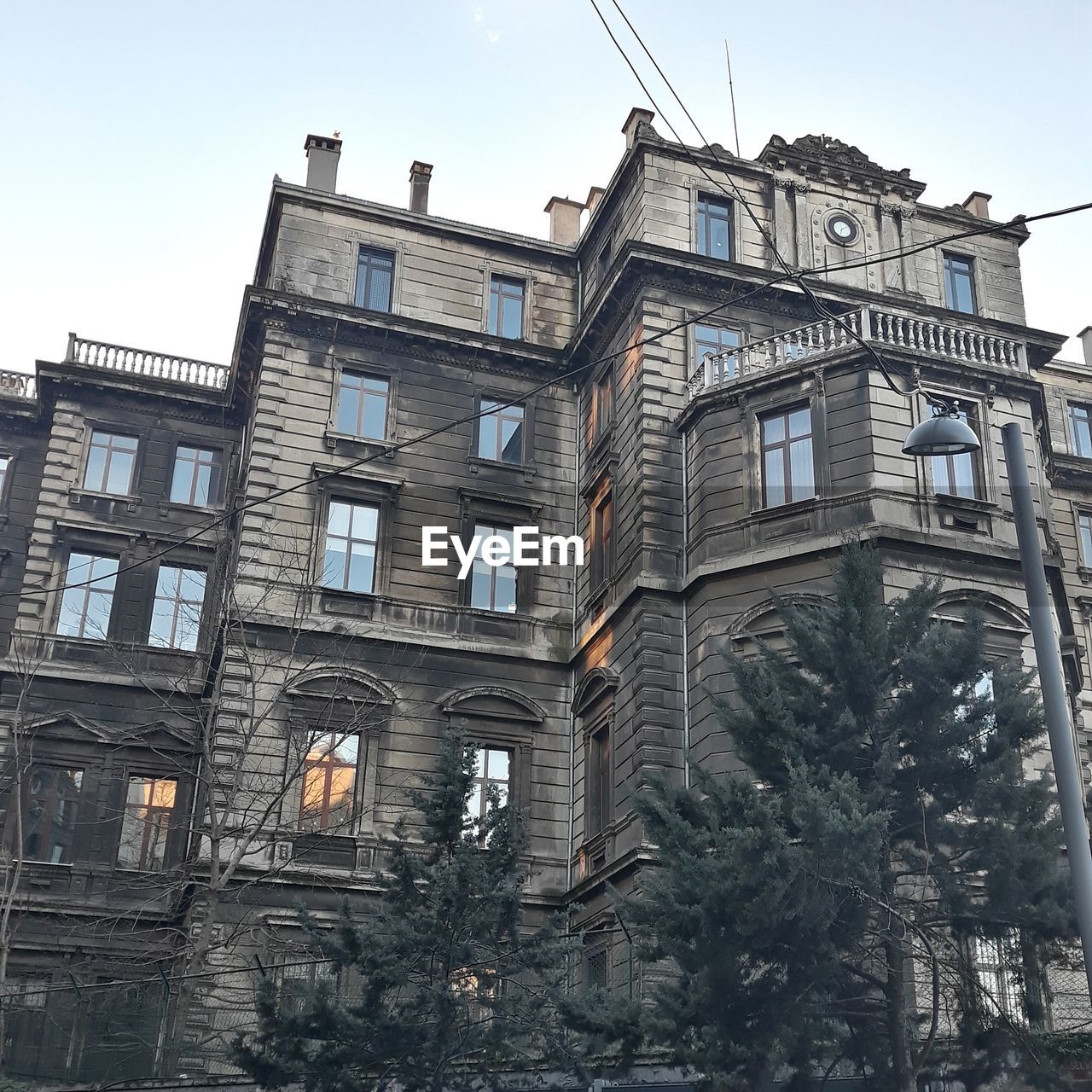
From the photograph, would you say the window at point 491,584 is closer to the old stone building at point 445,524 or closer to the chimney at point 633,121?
the old stone building at point 445,524

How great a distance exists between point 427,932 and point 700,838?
3.60 metres

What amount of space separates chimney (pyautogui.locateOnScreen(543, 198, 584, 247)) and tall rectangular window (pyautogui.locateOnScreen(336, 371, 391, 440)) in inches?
318

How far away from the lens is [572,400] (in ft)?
120

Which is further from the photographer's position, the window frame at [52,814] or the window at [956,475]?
the window frame at [52,814]

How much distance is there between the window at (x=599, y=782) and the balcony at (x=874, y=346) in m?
7.57

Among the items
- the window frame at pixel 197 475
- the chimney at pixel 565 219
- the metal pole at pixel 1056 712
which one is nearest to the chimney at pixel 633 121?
the chimney at pixel 565 219

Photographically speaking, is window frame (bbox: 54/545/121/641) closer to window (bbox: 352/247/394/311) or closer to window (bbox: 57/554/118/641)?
window (bbox: 57/554/118/641)

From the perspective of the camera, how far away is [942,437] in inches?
570

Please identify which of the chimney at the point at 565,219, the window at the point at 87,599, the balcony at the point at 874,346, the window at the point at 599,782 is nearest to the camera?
the balcony at the point at 874,346

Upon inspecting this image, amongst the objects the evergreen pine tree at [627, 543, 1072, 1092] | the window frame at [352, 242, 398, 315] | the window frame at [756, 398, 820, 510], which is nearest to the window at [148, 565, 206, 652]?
the window frame at [352, 242, 398, 315]

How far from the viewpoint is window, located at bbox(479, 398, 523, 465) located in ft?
116

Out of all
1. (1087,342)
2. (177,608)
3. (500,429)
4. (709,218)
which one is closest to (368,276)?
(500,429)

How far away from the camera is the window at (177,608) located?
36719 millimetres

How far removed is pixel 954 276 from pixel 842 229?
3.32 meters
